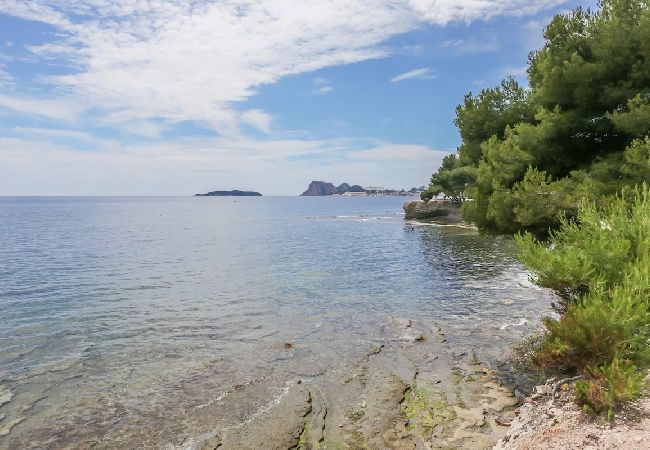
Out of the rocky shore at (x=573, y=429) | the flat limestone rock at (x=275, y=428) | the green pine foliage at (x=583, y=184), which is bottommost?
the flat limestone rock at (x=275, y=428)

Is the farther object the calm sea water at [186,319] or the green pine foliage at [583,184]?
the calm sea water at [186,319]

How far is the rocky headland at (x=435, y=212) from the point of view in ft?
285

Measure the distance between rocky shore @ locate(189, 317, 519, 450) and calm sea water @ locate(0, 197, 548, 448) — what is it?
54.3 inches

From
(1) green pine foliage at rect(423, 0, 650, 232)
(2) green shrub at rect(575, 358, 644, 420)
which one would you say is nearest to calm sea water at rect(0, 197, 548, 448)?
(1) green pine foliage at rect(423, 0, 650, 232)

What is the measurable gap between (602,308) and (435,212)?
8604cm

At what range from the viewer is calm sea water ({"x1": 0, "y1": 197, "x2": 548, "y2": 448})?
43.4ft

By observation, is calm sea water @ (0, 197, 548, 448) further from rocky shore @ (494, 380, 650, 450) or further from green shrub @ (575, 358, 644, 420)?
green shrub @ (575, 358, 644, 420)

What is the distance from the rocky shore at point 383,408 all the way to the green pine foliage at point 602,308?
8.09 feet

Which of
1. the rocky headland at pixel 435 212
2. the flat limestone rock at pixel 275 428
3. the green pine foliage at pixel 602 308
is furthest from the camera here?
the rocky headland at pixel 435 212

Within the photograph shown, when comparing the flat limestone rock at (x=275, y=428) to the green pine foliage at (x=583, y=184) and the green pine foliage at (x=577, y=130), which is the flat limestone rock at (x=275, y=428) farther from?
the green pine foliage at (x=577, y=130)

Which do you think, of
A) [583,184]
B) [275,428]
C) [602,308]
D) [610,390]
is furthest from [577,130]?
[275,428]

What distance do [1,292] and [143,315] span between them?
13.7m

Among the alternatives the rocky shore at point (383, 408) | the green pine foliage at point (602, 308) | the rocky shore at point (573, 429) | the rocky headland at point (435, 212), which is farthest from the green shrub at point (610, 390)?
the rocky headland at point (435, 212)

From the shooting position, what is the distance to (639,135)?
51.0 ft
